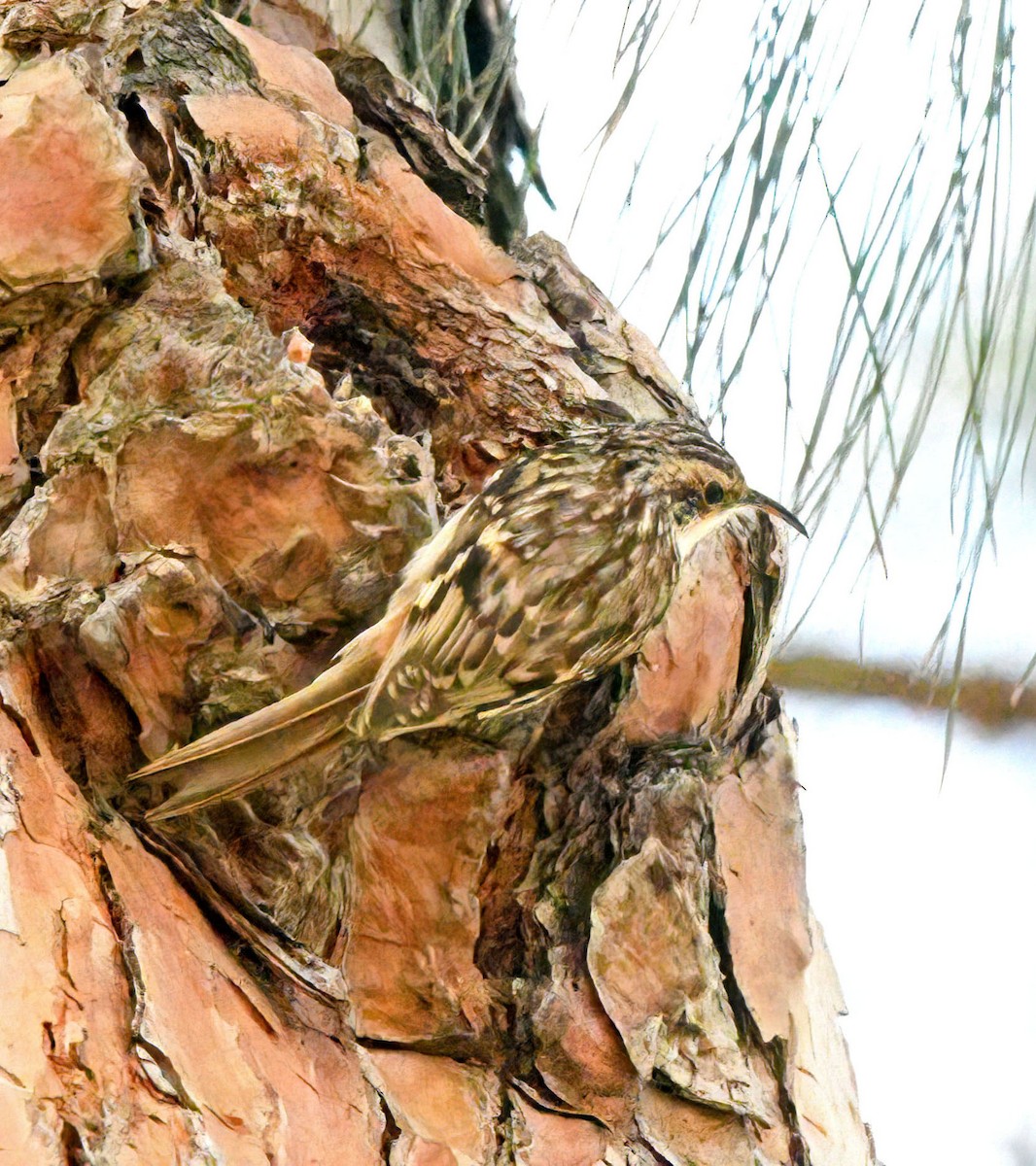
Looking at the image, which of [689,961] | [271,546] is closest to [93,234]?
[271,546]

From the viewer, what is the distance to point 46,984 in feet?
2.90

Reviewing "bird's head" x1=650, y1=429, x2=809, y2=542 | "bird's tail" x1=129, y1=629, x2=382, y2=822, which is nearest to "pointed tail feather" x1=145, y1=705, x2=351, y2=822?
"bird's tail" x1=129, y1=629, x2=382, y2=822

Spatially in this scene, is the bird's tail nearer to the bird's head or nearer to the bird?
the bird

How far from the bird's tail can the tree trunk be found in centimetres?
4

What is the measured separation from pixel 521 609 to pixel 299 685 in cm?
22

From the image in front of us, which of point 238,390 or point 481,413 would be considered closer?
point 238,390

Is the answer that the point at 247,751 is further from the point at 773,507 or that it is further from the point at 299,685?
the point at 773,507

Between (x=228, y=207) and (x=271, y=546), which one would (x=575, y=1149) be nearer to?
(x=271, y=546)

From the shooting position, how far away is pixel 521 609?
3.78ft

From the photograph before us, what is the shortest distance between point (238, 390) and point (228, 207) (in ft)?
0.86

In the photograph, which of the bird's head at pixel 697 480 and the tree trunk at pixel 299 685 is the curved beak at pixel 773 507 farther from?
the tree trunk at pixel 299 685

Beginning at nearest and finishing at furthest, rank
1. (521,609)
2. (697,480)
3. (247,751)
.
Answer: (247,751) → (521,609) → (697,480)

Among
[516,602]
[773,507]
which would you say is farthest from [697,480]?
[516,602]

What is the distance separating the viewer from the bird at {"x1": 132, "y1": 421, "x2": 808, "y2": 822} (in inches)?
41.6
